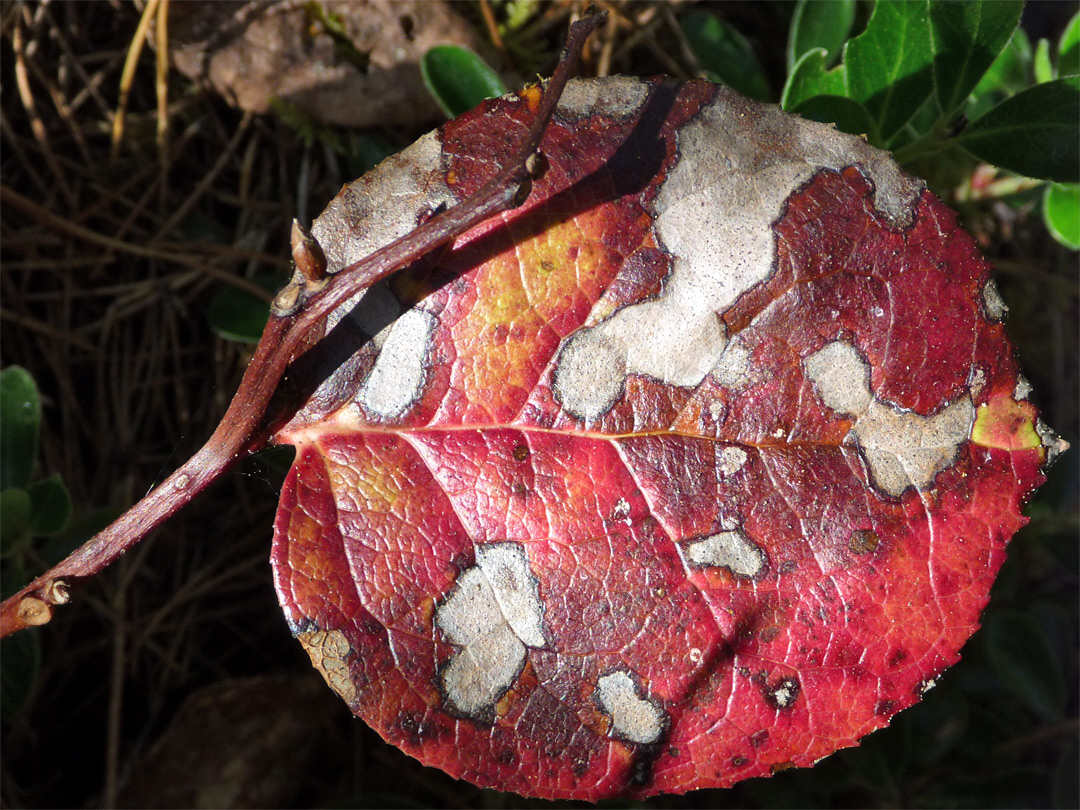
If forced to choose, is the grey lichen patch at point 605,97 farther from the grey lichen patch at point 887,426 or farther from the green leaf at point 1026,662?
the green leaf at point 1026,662

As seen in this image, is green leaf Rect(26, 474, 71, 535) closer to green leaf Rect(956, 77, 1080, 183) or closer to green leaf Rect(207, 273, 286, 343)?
green leaf Rect(207, 273, 286, 343)

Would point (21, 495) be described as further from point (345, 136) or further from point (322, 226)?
point (345, 136)

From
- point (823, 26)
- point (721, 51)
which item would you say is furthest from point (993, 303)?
point (721, 51)

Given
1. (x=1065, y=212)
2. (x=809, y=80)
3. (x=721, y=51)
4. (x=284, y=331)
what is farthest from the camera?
(x=721, y=51)

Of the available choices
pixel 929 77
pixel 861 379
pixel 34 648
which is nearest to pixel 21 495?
pixel 34 648

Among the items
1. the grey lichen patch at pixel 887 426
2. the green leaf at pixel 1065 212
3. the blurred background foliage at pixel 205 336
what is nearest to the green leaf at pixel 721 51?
the blurred background foliage at pixel 205 336

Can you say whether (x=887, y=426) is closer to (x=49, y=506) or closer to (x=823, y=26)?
(x=823, y=26)
